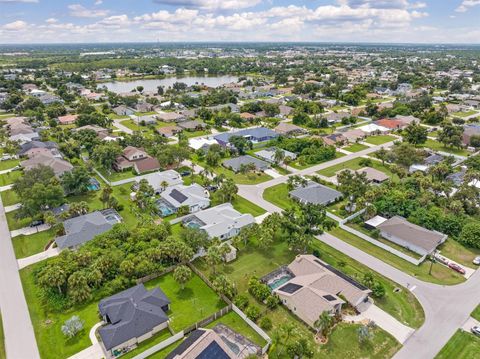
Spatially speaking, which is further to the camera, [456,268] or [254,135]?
[254,135]

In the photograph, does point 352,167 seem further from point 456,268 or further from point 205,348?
point 205,348

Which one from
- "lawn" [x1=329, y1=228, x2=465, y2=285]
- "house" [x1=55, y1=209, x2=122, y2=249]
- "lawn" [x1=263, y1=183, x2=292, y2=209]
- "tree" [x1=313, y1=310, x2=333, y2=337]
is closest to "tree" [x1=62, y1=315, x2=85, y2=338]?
"house" [x1=55, y1=209, x2=122, y2=249]

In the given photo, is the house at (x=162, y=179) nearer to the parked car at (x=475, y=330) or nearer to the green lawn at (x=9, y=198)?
the green lawn at (x=9, y=198)

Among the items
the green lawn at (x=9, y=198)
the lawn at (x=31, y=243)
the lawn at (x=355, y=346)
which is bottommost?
the lawn at (x=355, y=346)

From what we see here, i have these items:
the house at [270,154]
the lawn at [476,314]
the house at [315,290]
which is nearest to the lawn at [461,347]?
the lawn at [476,314]

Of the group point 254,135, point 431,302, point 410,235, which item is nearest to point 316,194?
point 410,235

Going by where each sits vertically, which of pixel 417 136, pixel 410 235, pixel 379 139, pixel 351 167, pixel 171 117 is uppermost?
pixel 171 117

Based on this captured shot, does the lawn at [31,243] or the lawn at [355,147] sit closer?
the lawn at [31,243]
